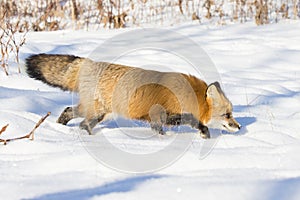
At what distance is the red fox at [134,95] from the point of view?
16.1ft

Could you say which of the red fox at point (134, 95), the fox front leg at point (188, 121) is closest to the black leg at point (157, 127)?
the red fox at point (134, 95)

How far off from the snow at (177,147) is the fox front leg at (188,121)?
0.33 ft

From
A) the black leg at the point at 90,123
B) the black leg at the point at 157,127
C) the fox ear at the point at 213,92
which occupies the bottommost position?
the black leg at the point at 157,127

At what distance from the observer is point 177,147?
3736 mm

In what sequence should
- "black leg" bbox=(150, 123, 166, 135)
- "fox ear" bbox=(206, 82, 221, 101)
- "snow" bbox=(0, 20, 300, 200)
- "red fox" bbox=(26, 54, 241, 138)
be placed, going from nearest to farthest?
1. "snow" bbox=(0, 20, 300, 200)
2. "black leg" bbox=(150, 123, 166, 135)
3. "red fox" bbox=(26, 54, 241, 138)
4. "fox ear" bbox=(206, 82, 221, 101)

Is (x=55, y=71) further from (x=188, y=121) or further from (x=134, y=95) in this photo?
(x=188, y=121)

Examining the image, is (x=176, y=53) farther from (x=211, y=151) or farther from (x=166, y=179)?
(x=166, y=179)

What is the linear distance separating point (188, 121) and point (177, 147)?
131 cm

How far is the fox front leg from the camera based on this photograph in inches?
194

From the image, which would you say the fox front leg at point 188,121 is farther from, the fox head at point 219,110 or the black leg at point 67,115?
the black leg at point 67,115

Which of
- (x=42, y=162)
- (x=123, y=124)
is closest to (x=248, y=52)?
(x=123, y=124)

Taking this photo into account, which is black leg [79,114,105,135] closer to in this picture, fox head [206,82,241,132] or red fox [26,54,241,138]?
red fox [26,54,241,138]

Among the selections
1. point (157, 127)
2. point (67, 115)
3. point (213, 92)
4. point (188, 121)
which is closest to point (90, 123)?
point (67, 115)

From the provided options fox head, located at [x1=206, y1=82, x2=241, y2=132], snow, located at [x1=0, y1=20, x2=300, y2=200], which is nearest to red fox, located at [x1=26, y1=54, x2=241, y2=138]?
fox head, located at [x1=206, y1=82, x2=241, y2=132]
